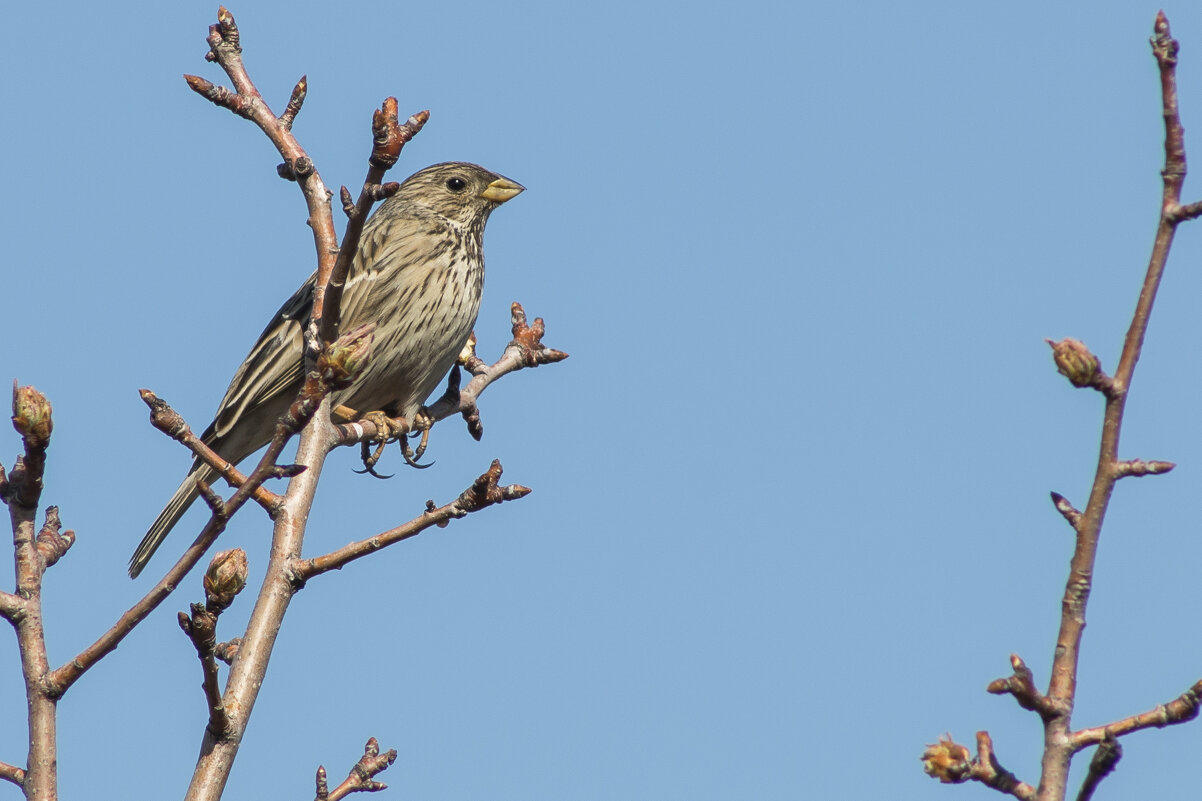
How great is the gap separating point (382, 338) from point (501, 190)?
1.76 m

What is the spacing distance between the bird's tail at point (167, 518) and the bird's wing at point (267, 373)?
0.57m

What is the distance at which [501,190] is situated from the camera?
861cm

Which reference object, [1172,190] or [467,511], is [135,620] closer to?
[467,511]

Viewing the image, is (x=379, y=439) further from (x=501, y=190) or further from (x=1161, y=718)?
(x=1161, y=718)

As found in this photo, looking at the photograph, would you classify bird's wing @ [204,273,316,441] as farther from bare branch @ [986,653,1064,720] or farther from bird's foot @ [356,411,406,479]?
bare branch @ [986,653,1064,720]

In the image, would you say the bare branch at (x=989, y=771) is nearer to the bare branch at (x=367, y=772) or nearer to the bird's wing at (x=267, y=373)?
the bare branch at (x=367, y=772)

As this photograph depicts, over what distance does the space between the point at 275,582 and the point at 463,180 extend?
517 cm

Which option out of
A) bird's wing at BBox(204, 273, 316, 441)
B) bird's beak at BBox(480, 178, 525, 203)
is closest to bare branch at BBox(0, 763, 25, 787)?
bird's wing at BBox(204, 273, 316, 441)

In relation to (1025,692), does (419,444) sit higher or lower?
higher

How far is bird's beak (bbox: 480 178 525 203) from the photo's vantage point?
337 inches

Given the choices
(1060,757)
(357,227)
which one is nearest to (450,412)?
(357,227)

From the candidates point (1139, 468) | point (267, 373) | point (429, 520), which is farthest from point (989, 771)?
point (267, 373)

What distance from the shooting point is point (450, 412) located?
6.21 metres

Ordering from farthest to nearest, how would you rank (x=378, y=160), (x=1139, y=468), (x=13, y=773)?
(x=378, y=160) → (x=13, y=773) → (x=1139, y=468)
